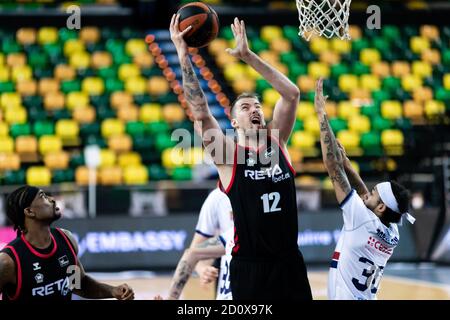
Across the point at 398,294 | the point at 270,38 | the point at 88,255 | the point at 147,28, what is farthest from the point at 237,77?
the point at 398,294

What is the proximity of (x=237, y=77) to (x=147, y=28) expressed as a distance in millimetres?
6611

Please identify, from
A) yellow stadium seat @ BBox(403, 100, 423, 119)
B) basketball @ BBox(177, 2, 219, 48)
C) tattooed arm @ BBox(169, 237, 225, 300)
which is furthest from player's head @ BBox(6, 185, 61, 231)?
yellow stadium seat @ BBox(403, 100, 423, 119)

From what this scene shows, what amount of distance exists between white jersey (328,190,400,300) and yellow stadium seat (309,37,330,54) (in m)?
16.8

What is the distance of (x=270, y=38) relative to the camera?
72.2 feet

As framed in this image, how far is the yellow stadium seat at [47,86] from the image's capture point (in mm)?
19370

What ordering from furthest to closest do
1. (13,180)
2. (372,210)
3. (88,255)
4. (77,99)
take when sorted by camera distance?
1. (77,99)
2. (13,180)
3. (88,255)
4. (372,210)

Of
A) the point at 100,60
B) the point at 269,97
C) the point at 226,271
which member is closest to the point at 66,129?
the point at 100,60

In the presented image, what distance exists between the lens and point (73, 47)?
20.6 metres

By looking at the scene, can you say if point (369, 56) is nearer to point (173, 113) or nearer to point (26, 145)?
point (173, 113)

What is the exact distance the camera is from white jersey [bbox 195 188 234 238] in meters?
7.04

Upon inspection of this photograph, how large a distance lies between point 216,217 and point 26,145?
1164 centimetres

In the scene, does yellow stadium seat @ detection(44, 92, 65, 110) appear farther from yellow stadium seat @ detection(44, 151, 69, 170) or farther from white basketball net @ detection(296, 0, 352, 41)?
white basketball net @ detection(296, 0, 352, 41)

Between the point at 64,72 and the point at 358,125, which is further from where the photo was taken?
the point at 64,72

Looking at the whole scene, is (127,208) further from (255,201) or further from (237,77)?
(255,201)
